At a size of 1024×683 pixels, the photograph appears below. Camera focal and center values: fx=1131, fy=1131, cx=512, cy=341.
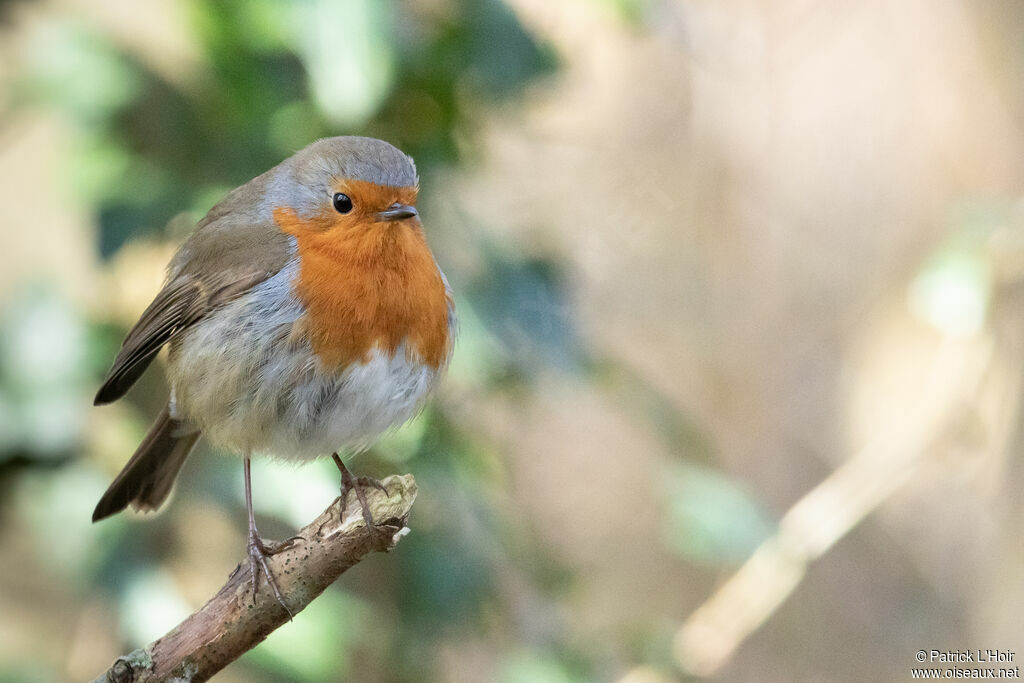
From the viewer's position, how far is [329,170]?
2.62 m

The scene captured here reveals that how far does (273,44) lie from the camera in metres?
2.77

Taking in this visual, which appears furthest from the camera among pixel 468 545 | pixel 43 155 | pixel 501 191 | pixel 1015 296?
pixel 1015 296

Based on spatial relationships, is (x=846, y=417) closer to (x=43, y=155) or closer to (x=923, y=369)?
(x=923, y=369)

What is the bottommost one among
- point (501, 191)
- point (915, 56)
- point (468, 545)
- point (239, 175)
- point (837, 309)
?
point (468, 545)

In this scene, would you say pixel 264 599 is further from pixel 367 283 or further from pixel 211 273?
pixel 211 273

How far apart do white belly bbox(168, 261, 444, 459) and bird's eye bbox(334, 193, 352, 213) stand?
0.59 ft

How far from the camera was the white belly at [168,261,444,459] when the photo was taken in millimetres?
2508

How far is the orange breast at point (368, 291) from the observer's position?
2.50 metres

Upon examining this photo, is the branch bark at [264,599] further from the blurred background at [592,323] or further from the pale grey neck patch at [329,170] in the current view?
the pale grey neck patch at [329,170]

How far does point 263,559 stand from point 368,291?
2.14 feet

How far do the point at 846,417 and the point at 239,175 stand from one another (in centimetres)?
379

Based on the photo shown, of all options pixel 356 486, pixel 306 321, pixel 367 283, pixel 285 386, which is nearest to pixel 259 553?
pixel 356 486

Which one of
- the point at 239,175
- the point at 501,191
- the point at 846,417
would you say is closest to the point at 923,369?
the point at 846,417

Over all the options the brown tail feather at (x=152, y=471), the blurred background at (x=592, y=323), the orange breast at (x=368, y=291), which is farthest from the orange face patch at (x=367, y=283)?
the brown tail feather at (x=152, y=471)
